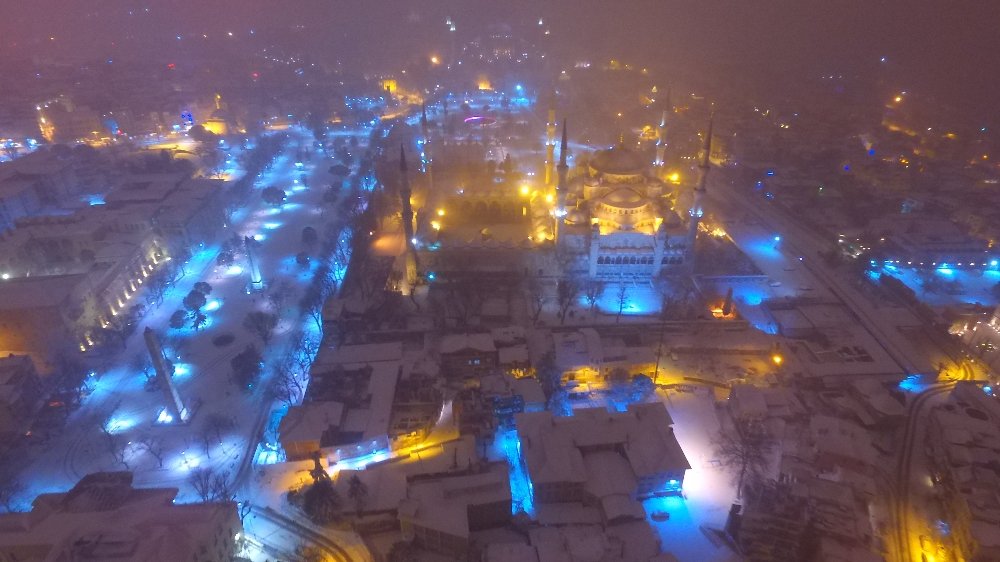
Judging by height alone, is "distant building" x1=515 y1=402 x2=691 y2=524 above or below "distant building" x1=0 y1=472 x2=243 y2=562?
below

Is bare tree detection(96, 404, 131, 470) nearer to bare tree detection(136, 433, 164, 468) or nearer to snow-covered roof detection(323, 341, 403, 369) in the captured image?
bare tree detection(136, 433, 164, 468)

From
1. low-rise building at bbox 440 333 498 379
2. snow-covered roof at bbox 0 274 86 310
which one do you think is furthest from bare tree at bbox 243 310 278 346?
low-rise building at bbox 440 333 498 379

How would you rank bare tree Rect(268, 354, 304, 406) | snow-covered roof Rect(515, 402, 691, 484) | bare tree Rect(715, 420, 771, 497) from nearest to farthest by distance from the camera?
1. snow-covered roof Rect(515, 402, 691, 484)
2. bare tree Rect(715, 420, 771, 497)
3. bare tree Rect(268, 354, 304, 406)

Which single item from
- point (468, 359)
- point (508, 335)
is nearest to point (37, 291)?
point (468, 359)

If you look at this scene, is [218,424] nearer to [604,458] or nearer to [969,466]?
[604,458]

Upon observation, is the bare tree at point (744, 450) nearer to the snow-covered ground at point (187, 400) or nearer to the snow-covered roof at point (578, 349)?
the snow-covered roof at point (578, 349)

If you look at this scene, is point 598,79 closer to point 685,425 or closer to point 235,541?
point 685,425

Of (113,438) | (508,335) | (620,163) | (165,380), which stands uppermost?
(620,163)
